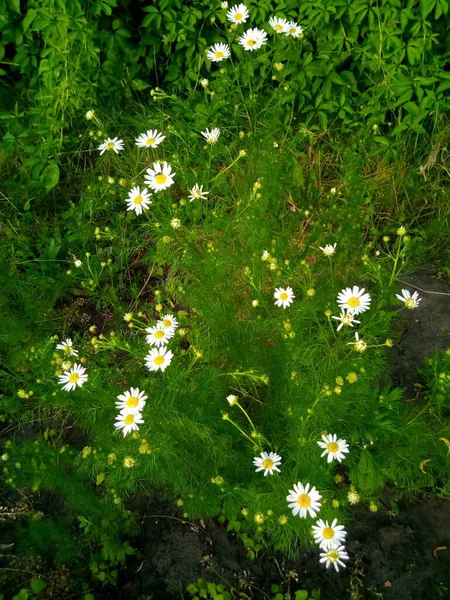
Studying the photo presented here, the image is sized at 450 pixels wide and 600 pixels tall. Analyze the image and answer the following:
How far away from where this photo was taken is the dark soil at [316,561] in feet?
6.64

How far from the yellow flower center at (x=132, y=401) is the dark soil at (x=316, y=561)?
0.75 m

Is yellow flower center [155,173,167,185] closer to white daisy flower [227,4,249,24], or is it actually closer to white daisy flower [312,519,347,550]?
white daisy flower [227,4,249,24]

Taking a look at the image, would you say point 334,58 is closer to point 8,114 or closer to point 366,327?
point 366,327

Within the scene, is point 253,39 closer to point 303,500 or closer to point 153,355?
point 153,355

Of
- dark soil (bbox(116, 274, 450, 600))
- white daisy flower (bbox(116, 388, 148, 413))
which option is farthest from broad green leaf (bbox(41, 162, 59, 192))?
dark soil (bbox(116, 274, 450, 600))

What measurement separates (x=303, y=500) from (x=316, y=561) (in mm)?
569

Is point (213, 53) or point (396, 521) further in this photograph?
point (213, 53)

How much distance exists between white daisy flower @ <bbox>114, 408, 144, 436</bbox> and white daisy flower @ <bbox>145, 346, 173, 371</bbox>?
7.8 inches

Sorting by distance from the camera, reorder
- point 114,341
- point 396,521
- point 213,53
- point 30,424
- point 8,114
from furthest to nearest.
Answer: point 8,114, point 213,53, point 30,424, point 396,521, point 114,341

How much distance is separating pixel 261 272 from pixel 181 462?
3.02 feet

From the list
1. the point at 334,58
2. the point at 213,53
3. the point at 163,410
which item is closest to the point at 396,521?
the point at 163,410

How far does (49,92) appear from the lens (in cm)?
297

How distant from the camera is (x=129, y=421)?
1.79 meters

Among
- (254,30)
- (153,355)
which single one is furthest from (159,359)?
(254,30)
